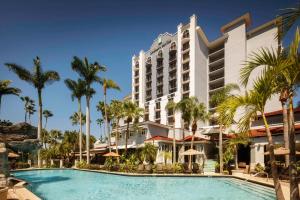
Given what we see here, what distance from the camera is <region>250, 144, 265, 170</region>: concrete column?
29.0m

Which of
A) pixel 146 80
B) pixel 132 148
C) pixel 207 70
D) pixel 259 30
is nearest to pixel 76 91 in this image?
pixel 132 148

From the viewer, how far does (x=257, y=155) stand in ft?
96.9

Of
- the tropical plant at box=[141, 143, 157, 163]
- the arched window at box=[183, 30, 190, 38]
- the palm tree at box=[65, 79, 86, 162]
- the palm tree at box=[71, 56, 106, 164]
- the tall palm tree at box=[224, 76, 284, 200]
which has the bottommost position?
the tropical plant at box=[141, 143, 157, 163]

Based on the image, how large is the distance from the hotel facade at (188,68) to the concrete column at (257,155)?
1245 centimetres

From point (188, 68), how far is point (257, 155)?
30689 millimetres

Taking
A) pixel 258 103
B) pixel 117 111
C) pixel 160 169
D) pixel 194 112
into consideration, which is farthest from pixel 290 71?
pixel 117 111

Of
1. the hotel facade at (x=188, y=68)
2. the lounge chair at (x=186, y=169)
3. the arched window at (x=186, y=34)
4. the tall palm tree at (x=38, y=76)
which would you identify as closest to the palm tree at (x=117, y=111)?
the hotel facade at (x=188, y=68)

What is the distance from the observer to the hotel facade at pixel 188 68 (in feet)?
153

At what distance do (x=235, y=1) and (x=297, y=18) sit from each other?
16189mm

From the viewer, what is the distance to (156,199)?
51.3 feet

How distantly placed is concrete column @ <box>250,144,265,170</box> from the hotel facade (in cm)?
1245

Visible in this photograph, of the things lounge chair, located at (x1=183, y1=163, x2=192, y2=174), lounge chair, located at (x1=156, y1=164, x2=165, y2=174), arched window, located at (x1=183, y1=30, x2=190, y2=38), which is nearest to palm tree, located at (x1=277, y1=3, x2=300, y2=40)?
lounge chair, located at (x1=156, y1=164, x2=165, y2=174)

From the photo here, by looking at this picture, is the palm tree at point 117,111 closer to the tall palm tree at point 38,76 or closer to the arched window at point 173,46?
the tall palm tree at point 38,76

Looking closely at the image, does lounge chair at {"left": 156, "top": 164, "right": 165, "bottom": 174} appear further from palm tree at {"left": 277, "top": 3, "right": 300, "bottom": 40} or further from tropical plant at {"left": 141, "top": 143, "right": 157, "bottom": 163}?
palm tree at {"left": 277, "top": 3, "right": 300, "bottom": 40}
